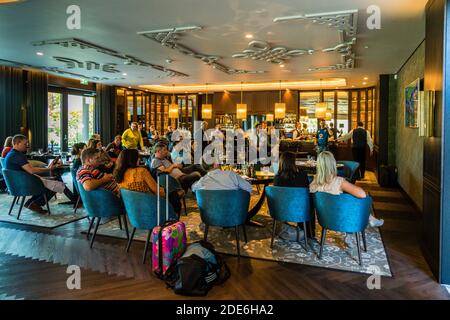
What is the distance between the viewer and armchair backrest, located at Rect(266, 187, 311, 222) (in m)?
4.17

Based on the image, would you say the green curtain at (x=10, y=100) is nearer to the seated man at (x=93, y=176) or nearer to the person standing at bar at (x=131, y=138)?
the person standing at bar at (x=131, y=138)

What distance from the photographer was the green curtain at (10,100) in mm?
9219

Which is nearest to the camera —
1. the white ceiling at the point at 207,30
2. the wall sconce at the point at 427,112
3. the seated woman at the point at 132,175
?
the wall sconce at the point at 427,112

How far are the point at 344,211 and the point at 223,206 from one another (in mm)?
1360

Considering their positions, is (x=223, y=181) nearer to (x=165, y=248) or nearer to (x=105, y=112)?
(x=165, y=248)

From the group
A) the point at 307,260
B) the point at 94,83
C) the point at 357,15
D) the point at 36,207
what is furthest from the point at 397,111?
the point at 94,83

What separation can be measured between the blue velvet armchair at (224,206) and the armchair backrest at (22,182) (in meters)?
3.16

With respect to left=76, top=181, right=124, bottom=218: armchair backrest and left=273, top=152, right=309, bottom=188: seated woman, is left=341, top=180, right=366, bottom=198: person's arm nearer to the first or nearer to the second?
left=273, top=152, right=309, bottom=188: seated woman

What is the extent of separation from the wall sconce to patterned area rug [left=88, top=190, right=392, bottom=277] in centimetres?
153

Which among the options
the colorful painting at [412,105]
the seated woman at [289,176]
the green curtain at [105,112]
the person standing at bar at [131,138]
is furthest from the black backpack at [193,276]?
the green curtain at [105,112]

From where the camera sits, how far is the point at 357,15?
477 centimetres

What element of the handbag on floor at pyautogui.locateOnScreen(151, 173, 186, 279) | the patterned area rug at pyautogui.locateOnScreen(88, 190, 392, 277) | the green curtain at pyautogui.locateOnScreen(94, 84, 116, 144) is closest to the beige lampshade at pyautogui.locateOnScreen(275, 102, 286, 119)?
the green curtain at pyautogui.locateOnScreen(94, 84, 116, 144)

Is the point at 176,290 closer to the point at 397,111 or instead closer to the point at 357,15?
the point at 357,15
